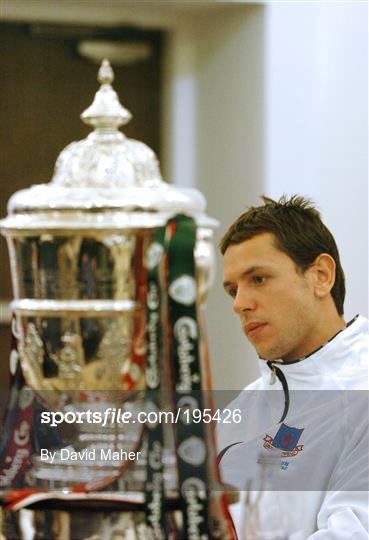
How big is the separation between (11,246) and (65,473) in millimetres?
186

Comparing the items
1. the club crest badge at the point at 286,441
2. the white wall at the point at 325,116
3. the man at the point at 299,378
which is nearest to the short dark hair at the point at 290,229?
the man at the point at 299,378

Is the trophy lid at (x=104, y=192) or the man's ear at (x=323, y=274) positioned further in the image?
the man's ear at (x=323, y=274)

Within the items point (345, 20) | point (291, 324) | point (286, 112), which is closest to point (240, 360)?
point (286, 112)

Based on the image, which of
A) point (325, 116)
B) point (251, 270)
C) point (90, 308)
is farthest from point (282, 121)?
point (90, 308)

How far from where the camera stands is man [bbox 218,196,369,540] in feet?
3.29

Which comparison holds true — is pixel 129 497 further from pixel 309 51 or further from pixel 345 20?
pixel 309 51

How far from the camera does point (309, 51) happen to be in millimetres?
2238

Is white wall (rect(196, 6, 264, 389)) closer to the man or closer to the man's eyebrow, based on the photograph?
A: the man

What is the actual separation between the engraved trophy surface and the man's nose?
0.18 meters

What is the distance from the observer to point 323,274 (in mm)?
1208

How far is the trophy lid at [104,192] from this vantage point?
880 millimetres

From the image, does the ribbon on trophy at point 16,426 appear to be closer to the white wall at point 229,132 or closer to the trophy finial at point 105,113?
the trophy finial at point 105,113

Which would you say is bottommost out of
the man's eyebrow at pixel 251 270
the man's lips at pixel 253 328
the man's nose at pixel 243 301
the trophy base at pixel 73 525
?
the trophy base at pixel 73 525

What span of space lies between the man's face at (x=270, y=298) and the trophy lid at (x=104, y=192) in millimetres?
169
